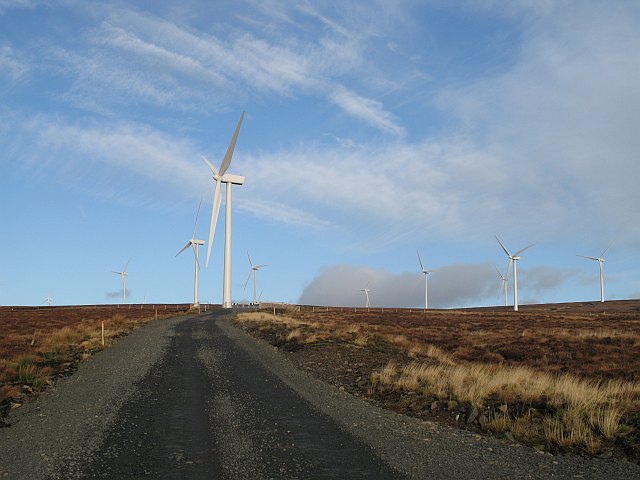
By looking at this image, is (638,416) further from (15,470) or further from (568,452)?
(15,470)

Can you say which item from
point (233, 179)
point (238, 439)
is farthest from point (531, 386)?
point (233, 179)

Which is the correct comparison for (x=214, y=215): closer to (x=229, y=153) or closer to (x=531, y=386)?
(x=229, y=153)

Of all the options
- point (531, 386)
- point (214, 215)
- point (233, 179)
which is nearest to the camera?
point (531, 386)

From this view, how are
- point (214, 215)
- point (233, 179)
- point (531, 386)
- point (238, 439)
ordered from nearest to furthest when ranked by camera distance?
point (238, 439)
point (531, 386)
point (214, 215)
point (233, 179)

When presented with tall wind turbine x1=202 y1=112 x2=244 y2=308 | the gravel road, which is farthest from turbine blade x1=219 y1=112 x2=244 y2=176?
the gravel road

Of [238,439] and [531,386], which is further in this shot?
[531,386]

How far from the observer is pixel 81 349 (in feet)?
88.8

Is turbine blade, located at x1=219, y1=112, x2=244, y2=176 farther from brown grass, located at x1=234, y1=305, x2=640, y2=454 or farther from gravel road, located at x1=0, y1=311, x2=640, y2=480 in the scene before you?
gravel road, located at x1=0, y1=311, x2=640, y2=480

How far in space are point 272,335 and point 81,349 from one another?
36.8 feet

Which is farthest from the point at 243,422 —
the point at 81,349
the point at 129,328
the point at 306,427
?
the point at 129,328

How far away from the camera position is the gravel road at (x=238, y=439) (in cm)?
902

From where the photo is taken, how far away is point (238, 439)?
1078cm

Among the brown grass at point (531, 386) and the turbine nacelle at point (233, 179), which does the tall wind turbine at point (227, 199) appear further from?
the brown grass at point (531, 386)

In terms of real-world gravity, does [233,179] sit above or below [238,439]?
above
